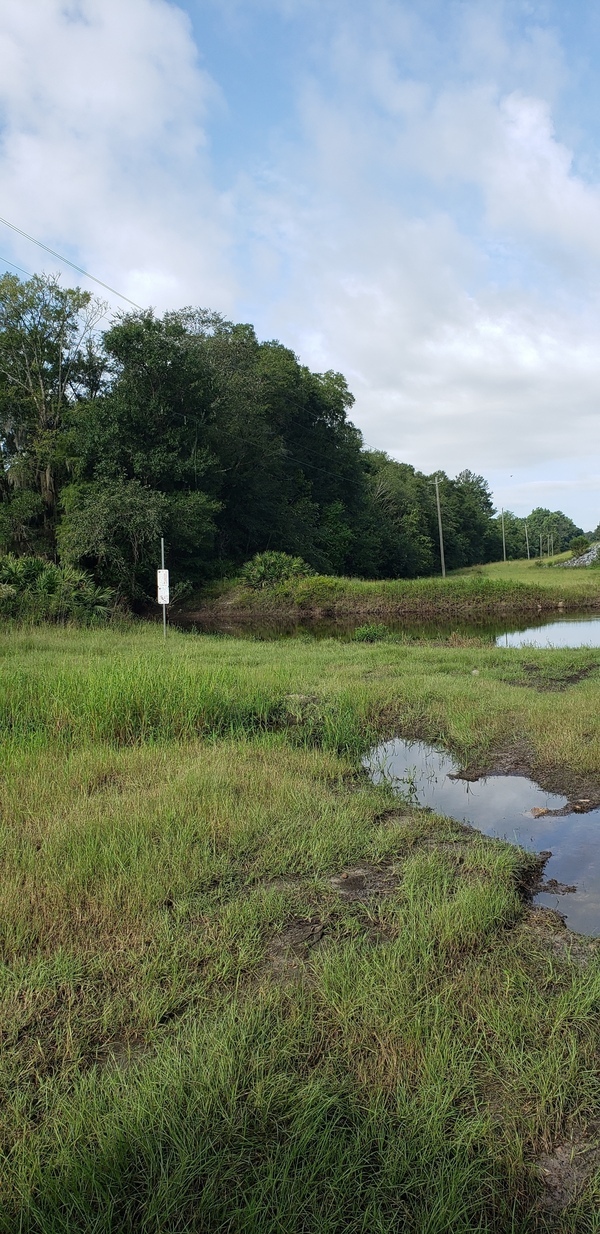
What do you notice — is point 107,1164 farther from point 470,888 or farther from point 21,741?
point 21,741

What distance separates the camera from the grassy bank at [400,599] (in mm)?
32688

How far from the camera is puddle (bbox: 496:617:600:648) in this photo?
56.6 ft

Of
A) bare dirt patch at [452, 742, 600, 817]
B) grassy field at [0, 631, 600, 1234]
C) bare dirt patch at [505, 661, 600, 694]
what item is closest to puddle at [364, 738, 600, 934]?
bare dirt patch at [452, 742, 600, 817]

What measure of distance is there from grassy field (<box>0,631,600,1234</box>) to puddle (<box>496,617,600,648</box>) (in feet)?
39.3

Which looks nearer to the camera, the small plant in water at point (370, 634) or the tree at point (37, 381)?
the small plant in water at point (370, 634)

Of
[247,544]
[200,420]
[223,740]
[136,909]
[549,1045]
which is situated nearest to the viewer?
[549,1045]

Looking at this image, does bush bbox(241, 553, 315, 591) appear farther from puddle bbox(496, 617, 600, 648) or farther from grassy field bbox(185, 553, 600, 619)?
puddle bbox(496, 617, 600, 648)

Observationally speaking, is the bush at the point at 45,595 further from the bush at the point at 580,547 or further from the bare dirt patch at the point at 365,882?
the bush at the point at 580,547

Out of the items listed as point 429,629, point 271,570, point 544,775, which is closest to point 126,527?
point 271,570

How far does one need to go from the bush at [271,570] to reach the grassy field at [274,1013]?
2920 cm

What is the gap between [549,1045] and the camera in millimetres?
2562

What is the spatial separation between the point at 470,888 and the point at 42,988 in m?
2.11

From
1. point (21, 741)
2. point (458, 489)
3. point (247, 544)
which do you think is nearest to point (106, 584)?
point (247, 544)

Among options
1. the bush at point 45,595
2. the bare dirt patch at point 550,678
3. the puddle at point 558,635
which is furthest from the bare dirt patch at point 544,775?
the bush at point 45,595
